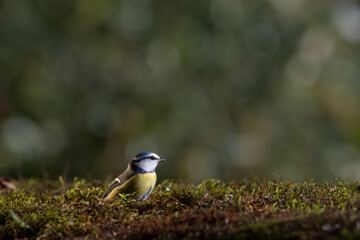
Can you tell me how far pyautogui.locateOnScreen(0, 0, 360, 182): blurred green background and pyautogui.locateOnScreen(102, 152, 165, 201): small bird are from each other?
4684 millimetres

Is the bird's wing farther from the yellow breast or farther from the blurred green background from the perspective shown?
the blurred green background

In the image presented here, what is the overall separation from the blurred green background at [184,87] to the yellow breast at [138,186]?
15.6 feet

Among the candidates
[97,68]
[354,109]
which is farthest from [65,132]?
[354,109]

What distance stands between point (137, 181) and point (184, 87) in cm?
553

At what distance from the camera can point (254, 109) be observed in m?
9.18

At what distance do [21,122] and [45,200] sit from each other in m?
5.62

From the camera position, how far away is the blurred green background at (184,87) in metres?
8.23

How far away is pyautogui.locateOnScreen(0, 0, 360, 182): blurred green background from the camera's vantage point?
27.0ft

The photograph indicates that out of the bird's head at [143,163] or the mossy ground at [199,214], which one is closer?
the mossy ground at [199,214]

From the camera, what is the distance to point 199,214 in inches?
103

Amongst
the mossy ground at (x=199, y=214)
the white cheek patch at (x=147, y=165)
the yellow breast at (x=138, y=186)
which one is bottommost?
the mossy ground at (x=199, y=214)

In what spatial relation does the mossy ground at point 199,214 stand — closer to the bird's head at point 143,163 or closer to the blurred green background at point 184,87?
the bird's head at point 143,163

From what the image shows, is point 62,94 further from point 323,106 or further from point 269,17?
point 323,106

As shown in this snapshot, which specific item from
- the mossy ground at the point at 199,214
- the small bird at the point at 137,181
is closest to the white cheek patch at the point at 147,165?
the small bird at the point at 137,181
